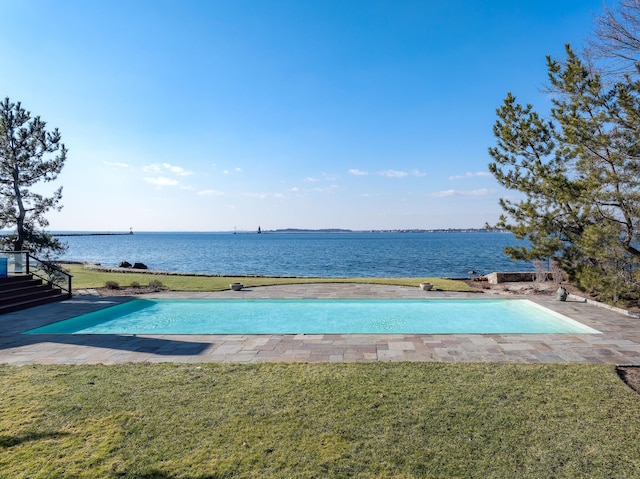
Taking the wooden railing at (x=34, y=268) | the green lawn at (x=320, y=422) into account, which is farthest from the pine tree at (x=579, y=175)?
the wooden railing at (x=34, y=268)

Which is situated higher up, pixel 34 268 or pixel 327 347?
pixel 34 268

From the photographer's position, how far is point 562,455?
3.52 metres

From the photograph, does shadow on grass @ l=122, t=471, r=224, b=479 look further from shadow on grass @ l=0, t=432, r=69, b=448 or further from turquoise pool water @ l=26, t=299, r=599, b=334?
turquoise pool water @ l=26, t=299, r=599, b=334

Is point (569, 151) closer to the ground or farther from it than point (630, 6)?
closer to the ground

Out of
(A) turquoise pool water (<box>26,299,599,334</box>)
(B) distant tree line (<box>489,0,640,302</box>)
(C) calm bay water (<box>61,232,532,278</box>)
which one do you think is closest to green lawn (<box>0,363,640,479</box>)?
(A) turquoise pool water (<box>26,299,599,334</box>)

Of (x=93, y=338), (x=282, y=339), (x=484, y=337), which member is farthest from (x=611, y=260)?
(x=93, y=338)

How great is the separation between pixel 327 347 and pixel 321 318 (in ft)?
13.8

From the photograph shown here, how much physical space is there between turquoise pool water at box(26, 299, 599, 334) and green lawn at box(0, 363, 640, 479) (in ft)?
13.2

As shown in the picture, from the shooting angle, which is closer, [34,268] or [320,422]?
[320,422]

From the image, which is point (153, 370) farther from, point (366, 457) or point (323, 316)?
point (323, 316)

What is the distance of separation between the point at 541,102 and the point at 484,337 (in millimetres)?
8092

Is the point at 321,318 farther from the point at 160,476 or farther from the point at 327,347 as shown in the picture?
the point at 160,476

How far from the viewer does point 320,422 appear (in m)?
4.14

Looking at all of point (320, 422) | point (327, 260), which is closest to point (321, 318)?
Result: point (320, 422)
